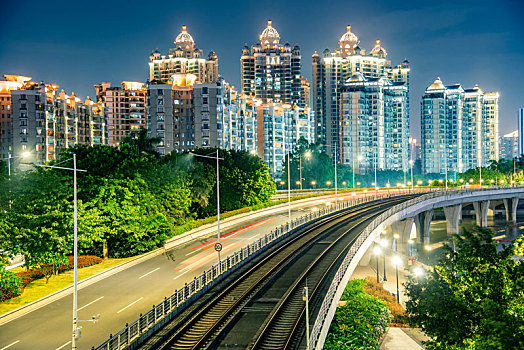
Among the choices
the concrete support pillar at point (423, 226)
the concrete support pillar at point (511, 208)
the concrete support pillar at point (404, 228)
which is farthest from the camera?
the concrete support pillar at point (511, 208)

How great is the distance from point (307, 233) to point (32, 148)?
4541 inches

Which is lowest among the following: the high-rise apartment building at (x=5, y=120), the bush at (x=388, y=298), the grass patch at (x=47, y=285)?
the bush at (x=388, y=298)

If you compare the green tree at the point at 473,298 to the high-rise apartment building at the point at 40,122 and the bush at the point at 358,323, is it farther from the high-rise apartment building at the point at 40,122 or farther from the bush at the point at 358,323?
the high-rise apartment building at the point at 40,122

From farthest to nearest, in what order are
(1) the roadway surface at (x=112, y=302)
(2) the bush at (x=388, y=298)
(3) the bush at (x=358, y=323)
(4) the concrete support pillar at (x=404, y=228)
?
(4) the concrete support pillar at (x=404, y=228)
(2) the bush at (x=388, y=298)
(3) the bush at (x=358, y=323)
(1) the roadway surface at (x=112, y=302)

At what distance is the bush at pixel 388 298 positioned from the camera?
4506cm

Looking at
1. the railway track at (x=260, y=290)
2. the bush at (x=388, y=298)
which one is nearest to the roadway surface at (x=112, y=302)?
the railway track at (x=260, y=290)

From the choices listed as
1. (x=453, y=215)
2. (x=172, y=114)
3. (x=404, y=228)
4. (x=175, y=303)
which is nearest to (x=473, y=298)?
(x=175, y=303)

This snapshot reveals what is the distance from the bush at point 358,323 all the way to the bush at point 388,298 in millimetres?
1306

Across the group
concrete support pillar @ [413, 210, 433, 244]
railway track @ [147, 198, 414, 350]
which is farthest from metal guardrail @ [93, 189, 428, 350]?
concrete support pillar @ [413, 210, 433, 244]

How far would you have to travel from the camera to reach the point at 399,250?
9606 centimetres

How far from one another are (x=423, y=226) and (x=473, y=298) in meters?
82.9

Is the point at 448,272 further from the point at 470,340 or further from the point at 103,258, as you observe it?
the point at 103,258

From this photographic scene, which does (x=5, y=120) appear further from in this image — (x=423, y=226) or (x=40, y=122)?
(x=423, y=226)

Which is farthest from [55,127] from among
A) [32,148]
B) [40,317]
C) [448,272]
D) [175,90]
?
[448,272]
